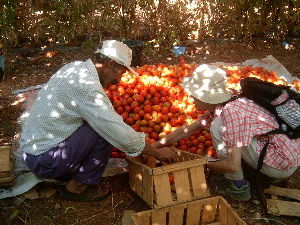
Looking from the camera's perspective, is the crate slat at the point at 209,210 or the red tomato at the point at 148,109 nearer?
the crate slat at the point at 209,210

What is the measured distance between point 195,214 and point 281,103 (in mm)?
1216

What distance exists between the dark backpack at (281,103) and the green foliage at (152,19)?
4744mm

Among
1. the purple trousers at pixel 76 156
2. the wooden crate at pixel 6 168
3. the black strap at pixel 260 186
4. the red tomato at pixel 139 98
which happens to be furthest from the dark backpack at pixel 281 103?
the wooden crate at pixel 6 168

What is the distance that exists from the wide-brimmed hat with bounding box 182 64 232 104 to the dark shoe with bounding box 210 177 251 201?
0.87m

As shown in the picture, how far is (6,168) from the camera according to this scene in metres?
2.94

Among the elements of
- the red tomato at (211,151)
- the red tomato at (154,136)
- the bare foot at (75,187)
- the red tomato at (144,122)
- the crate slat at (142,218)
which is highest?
the crate slat at (142,218)

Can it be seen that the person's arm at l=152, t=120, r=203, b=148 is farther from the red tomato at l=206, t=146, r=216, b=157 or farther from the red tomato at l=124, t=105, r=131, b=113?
the red tomato at l=124, t=105, r=131, b=113

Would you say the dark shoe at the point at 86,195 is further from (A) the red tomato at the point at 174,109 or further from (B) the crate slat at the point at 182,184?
(A) the red tomato at the point at 174,109

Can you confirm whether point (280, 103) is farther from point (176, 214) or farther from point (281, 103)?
point (176, 214)

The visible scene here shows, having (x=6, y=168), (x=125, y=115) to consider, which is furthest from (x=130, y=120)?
(x=6, y=168)

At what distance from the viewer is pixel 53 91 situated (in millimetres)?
2711

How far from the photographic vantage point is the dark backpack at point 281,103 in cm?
272

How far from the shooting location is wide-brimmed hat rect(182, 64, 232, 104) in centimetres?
290

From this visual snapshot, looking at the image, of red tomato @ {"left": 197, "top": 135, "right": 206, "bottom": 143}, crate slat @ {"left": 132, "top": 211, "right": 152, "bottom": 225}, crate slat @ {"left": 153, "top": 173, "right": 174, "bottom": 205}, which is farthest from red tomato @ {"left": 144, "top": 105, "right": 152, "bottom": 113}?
crate slat @ {"left": 132, "top": 211, "right": 152, "bottom": 225}
